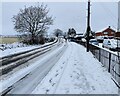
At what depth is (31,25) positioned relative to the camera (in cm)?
5431

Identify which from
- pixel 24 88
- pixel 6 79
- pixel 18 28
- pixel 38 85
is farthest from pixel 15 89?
pixel 18 28

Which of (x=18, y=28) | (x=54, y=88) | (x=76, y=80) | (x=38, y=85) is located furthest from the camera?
(x=18, y=28)

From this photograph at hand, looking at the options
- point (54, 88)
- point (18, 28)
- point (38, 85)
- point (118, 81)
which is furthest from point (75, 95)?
point (18, 28)

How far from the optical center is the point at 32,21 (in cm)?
5438

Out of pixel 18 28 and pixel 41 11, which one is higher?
pixel 41 11

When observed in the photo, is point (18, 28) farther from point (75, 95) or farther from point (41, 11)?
point (75, 95)

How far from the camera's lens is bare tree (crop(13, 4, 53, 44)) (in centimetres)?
5391

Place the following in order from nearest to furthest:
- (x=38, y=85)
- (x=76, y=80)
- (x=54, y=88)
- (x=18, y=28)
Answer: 1. (x=54, y=88)
2. (x=38, y=85)
3. (x=76, y=80)
4. (x=18, y=28)

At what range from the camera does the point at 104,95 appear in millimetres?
7754

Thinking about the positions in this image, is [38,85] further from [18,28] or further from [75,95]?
[18,28]

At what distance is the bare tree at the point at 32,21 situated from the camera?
2122 inches

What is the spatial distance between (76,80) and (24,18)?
4589cm

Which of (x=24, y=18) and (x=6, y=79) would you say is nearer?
(x=6, y=79)

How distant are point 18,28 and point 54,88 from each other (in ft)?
152
